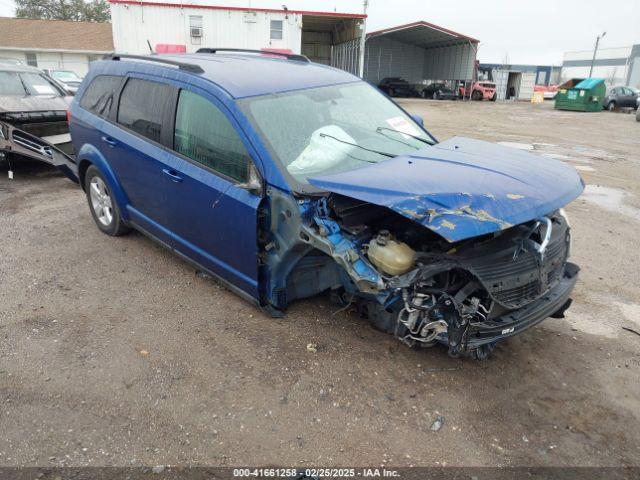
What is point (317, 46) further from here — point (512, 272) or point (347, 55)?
point (512, 272)

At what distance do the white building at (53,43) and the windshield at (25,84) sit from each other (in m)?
33.1

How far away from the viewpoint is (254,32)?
907 inches

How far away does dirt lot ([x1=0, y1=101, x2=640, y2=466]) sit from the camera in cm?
256

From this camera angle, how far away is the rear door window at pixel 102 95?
15.3 ft

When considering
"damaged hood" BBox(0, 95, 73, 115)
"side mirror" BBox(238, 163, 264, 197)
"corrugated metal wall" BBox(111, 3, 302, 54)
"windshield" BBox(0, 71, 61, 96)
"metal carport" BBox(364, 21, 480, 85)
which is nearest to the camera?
"side mirror" BBox(238, 163, 264, 197)

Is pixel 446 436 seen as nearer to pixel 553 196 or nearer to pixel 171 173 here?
pixel 553 196

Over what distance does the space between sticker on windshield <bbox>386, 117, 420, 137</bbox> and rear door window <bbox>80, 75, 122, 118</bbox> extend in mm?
2631

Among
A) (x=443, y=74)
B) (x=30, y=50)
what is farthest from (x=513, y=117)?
(x=30, y=50)

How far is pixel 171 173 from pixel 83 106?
2.04m

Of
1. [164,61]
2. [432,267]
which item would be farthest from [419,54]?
[432,267]

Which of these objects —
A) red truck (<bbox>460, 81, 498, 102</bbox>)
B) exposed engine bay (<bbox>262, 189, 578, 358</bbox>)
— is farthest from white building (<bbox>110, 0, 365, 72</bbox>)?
exposed engine bay (<bbox>262, 189, 578, 358</bbox>)

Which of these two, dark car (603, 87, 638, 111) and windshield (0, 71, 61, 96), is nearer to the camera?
windshield (0, 71, 61, 96)

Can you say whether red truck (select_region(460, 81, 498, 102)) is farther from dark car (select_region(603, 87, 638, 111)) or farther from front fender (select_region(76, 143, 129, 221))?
front fender (select_region(76, 143, 129, 221))

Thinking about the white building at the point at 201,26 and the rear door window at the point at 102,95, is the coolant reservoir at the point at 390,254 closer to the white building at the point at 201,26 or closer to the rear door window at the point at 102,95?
the rear door window at the point at 102,95
